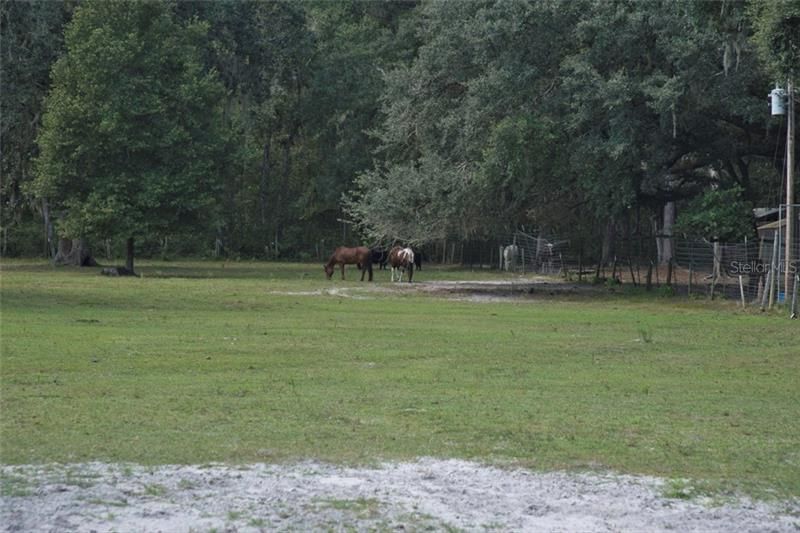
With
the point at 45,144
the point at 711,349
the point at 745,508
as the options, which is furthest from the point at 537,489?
the point at 45,144

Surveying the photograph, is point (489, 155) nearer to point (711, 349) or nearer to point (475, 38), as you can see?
point (475, 38)

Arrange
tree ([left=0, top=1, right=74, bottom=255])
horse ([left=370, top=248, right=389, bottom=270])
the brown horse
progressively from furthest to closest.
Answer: horse ([left=370, top=248, right=389, bottom=270]), tree ([left=0, top=1, right=74, bottom=255]), the brown horse

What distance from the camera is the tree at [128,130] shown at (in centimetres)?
4741

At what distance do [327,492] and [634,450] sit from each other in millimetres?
3238

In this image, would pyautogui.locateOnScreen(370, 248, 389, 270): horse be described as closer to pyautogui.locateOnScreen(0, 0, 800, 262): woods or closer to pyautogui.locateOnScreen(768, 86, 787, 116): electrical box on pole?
pyautogui.locateOnScreen(0, 0, 800, 262): woods

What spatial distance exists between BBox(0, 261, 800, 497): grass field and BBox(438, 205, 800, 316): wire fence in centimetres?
206

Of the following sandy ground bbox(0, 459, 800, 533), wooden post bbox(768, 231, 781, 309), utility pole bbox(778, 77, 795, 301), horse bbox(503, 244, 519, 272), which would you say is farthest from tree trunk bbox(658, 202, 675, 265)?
sandy ground bbox(0, 459, 800, 533)

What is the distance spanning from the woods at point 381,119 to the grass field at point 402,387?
7.54 m

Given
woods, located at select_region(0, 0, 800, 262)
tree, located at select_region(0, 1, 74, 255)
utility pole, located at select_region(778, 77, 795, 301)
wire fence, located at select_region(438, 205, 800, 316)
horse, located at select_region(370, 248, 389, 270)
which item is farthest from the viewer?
horse, located at select_region(370, 248, 389, 270)

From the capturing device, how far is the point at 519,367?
17156mm

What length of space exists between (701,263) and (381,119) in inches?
1192

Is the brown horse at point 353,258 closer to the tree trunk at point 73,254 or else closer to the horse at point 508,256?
the horse at point 508,256

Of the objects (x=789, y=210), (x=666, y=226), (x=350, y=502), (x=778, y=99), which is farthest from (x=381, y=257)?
(x=350, y=502)

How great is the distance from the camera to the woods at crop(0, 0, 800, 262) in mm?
34281
